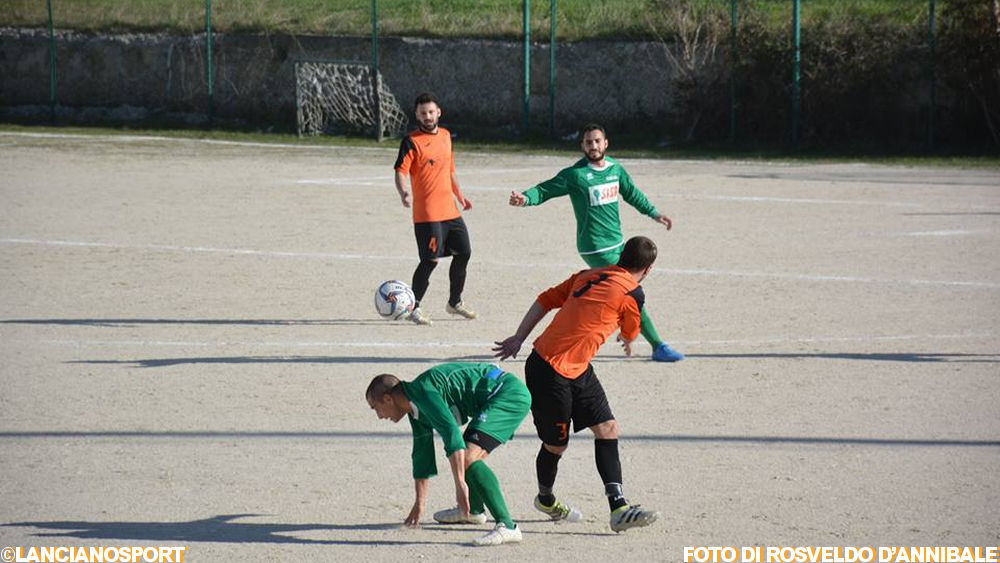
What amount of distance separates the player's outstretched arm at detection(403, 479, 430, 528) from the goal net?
25.5 metres

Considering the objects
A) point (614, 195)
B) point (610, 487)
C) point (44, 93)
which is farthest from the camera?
point (44, 93)

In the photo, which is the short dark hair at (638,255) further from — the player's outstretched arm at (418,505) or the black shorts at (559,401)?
the player's outstretched arm at (418,505)

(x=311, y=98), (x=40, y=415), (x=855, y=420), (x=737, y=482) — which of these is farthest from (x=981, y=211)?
(x=311, y=98)

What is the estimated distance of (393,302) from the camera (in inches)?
447

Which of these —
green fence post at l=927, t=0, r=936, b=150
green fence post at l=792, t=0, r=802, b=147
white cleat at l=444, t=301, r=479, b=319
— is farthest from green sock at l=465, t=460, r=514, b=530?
green fence post at l=792, t=0, r=802, b=147

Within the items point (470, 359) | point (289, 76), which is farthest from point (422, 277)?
point (289, 76)

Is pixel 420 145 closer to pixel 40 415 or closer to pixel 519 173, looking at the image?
pixel 40 415

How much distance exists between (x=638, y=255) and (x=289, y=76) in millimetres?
28433

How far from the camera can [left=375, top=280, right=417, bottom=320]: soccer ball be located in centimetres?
1135

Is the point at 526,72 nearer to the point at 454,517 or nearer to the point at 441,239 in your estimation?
the point at 441,239

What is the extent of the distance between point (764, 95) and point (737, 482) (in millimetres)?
22868

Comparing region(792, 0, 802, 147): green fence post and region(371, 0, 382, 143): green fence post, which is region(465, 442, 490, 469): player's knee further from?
region(371, 0, 382, 143): green fence post

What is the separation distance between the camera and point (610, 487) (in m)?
6.55

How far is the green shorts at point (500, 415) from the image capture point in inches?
250
